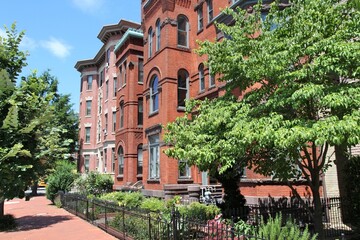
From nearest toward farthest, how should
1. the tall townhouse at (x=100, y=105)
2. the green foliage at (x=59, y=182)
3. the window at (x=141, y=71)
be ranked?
the green foliage at (x=59, y=182)
the window at (x=141, y=71)
the tall townhouse at (x=100, y=105)

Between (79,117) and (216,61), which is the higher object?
(79,117)

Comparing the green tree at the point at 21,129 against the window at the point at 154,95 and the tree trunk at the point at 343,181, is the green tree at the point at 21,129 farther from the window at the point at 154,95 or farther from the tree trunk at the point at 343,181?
the tree trunk at the point at 343,181

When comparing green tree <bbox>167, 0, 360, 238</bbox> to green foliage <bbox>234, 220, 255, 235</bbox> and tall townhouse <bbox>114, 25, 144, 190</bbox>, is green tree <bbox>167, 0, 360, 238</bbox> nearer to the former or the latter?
green foliage <bbox>234, 220, 255, 235</bbox>

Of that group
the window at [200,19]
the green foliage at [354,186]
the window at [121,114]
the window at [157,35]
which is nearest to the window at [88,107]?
the window at [121,114]

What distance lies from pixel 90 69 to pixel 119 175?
68.1 ft

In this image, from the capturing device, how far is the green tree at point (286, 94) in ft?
19.6

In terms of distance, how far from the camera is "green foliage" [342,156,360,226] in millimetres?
10992

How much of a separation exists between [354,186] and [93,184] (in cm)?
2093

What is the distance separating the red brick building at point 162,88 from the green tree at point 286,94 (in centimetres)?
673

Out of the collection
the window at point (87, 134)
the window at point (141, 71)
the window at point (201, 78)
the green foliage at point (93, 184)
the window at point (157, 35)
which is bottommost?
the green foliage at point (93, 184)

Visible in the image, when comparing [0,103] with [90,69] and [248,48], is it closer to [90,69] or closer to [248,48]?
[248,48]

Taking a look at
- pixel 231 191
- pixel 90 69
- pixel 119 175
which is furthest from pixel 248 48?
pixel 90 69

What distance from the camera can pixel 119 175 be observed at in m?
27.7

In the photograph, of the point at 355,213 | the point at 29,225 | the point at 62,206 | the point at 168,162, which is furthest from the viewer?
the point at 62,206
